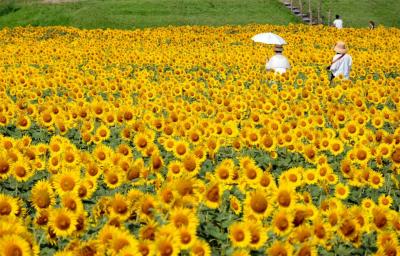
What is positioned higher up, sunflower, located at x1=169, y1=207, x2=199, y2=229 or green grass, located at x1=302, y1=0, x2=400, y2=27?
sunflower, located at x1=169, y1=207, x2=199, y2=229

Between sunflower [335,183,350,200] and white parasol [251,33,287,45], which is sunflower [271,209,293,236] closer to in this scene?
sunflower [335,183,350,200]

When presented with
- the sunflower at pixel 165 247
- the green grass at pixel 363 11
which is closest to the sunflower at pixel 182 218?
the sunflower at pixel 165 247

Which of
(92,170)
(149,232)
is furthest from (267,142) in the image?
(149,232)

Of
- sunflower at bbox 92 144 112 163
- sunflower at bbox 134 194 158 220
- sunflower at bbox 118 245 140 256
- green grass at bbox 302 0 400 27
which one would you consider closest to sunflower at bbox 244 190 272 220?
sunflower at bbox 134 194 158 220

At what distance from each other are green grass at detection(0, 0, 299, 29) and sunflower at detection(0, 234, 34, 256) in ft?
101

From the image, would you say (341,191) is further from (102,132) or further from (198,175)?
(102,132)

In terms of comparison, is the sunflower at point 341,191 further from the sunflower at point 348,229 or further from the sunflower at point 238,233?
the sunflower at point 238,233

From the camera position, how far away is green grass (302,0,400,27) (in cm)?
3783

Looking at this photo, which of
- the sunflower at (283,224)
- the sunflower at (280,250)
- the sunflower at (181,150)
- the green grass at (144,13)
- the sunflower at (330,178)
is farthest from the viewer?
the green grass at (144,13)

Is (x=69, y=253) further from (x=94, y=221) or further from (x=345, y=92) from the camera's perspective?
(x=345, y=92)

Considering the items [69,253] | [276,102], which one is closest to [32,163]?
[69,253]

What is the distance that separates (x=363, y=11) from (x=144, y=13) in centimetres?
1667

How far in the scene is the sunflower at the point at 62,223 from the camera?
3750 mm

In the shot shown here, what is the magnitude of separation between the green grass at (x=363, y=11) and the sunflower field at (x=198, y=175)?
27.4m
